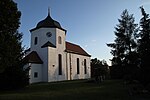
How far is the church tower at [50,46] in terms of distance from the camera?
4291 centimetres

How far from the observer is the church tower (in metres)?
42.9

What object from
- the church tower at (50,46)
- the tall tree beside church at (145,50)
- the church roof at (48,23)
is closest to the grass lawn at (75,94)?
the tall tree beside church at (145,50)

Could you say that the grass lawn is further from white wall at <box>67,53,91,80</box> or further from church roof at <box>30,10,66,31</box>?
white wall at <box>67,53,91,80</box>

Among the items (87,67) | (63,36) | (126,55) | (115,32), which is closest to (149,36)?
(126,55)

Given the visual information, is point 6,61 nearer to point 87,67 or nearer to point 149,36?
point 149,36

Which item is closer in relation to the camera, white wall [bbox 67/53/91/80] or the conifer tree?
the conifer tree

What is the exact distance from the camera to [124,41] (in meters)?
41.5

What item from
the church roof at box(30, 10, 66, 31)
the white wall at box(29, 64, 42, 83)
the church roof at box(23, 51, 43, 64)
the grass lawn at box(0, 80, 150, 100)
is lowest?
the grass lawn at box(0, 80, 150, 100)

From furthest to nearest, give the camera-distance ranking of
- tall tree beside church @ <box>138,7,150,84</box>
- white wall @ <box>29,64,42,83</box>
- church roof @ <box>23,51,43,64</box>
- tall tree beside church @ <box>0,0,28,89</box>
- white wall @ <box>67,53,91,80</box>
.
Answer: white wall @ <box>67,53,91,80</box> < church roof @ <box>23,51,43,64</box> < white wall @ <box>29,64,42,83</box> < tall tree beside church @ <box>138,7,150,84</box> < tall tree beside church @ <box>0,0,28,89</box>

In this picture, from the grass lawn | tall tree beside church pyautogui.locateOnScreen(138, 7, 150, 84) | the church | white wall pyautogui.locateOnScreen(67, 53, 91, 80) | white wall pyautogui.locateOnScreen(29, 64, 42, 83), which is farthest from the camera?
white wall pyautogui.locateOnScreen(67, 53, 91, 80)

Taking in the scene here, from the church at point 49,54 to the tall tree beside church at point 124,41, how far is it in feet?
36.1

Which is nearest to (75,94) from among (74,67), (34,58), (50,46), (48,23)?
(34,58)

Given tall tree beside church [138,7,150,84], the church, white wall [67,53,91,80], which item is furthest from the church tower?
tall tree beside church [138,7,150,84]

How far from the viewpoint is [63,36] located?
4809 cm
